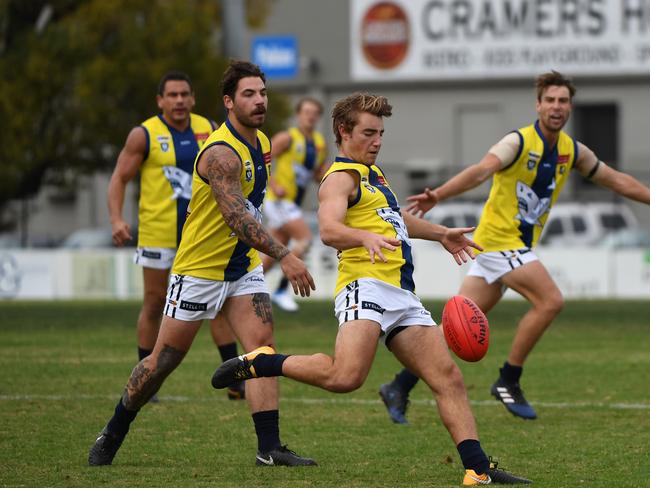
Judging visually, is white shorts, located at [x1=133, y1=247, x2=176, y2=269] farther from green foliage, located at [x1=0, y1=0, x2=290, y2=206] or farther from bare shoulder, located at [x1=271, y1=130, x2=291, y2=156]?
green foliage, located at [x1=0, y1=0, x2=290, y2=206]

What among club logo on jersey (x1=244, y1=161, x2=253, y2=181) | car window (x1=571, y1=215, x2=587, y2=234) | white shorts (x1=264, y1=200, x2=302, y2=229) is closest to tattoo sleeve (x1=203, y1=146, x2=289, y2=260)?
club logo on jersey (x1=244, y1=161, x2=253, y2=181)

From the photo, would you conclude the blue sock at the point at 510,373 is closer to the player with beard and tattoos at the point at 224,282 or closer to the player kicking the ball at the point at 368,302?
the player with beard and tattoos at the point at 224,282

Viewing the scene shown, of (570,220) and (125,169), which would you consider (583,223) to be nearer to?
(570,220)

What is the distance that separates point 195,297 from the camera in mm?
7996

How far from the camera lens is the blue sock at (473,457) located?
705cm

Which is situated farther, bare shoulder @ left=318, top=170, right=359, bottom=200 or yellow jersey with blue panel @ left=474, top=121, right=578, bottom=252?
yellow jersey with blue panel @ left=474, top=121, right=578, bottom=252

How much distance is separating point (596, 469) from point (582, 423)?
1.84 m

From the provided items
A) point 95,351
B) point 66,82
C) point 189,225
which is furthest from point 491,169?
point 66,82

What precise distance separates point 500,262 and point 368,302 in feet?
9.95

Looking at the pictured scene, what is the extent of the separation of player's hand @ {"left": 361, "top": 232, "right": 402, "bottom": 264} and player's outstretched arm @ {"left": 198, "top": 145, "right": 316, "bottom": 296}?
0.49m

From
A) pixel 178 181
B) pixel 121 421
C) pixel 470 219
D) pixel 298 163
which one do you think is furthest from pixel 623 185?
pixel 470 219

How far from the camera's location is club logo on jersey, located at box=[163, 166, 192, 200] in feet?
34.2

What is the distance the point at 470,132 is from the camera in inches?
1709

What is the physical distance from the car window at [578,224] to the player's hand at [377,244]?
24294 millimetres
